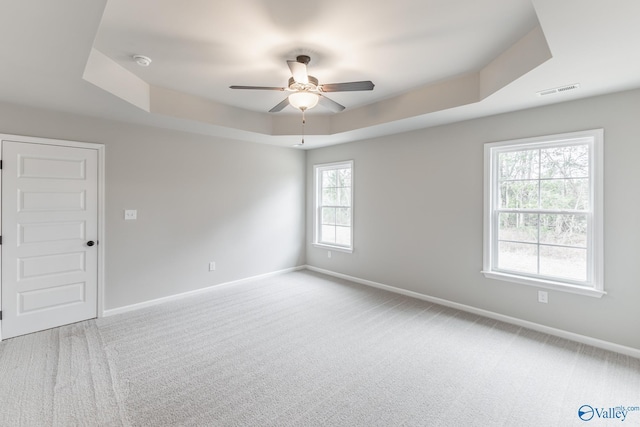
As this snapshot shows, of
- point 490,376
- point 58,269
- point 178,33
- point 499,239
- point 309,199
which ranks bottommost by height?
point 490,376

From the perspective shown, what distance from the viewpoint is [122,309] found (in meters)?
3.79

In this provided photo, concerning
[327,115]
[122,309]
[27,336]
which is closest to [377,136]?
[327,115]

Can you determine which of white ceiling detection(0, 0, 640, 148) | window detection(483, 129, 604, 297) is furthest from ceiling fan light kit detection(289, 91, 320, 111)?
window detection(483, 129, 604, 297)

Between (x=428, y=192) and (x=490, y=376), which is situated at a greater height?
(x=428, y=192)

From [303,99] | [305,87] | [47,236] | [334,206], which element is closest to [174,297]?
[47,236]

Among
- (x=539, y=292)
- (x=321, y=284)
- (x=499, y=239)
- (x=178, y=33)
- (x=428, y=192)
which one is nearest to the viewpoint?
(x=178, y=33)

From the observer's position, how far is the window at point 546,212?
297cm

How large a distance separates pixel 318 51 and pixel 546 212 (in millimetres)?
2980

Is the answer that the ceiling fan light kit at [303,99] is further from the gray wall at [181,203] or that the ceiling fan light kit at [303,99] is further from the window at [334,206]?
the window at [334,206]

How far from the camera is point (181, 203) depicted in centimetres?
434

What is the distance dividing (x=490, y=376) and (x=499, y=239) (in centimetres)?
178

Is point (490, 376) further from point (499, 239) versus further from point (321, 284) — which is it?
point (321, 284)

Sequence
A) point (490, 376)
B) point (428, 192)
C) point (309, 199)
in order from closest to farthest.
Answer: point (490, 376)
point (428, 192)
point (309, 199)

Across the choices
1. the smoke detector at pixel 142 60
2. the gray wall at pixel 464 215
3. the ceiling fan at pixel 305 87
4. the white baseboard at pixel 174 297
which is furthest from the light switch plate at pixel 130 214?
the gray wall at pixel 464 215
